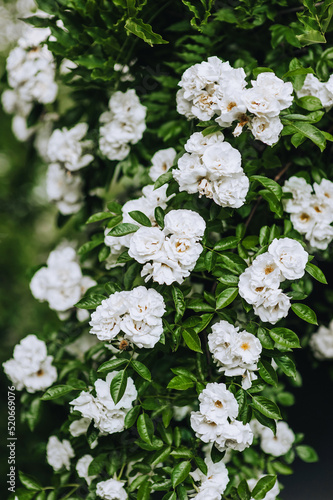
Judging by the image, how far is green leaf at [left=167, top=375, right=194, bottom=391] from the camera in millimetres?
1035

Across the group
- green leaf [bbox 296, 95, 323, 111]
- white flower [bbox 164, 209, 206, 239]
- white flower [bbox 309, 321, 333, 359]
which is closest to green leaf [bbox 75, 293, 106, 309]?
white flower [bbox 164, 209, 206, 239]

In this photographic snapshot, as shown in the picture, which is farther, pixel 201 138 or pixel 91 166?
pixel 91 166

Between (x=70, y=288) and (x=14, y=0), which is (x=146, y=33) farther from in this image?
(x=14, y=0)

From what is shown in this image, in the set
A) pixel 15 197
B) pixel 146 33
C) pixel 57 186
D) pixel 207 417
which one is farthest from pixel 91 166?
pixel 15 197

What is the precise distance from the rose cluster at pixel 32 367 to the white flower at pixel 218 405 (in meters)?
0.58

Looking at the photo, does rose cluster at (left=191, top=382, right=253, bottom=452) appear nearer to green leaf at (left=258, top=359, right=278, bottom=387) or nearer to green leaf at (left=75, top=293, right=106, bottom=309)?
green leaf at (left=258, top=359, right=278, bottom=387)

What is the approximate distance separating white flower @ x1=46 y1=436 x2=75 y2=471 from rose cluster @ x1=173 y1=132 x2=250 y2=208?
840 mm

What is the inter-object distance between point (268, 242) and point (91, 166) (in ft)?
2.47

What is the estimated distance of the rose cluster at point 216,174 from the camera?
39.8 inches

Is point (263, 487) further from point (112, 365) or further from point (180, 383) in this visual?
point (112, 365)

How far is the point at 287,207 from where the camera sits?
1268 millimetres

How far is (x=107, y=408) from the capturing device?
42.1 inches

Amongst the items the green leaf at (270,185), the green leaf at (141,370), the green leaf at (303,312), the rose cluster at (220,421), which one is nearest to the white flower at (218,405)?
the rose cluster at (220,421)

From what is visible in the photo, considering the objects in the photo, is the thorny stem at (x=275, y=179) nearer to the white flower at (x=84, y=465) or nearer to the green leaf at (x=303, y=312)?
the green leaf at (x=303, y=312)
